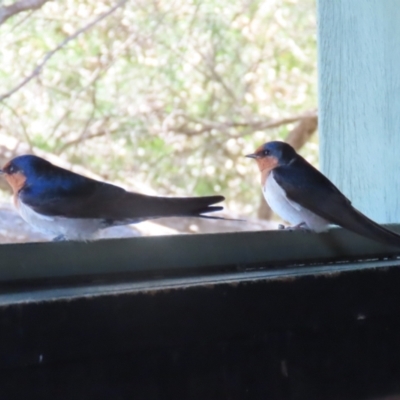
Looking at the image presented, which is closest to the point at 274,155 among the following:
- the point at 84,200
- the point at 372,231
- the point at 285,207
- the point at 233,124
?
the point at 285,207

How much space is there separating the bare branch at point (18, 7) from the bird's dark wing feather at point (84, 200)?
0.50 m

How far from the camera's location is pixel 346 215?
1.15 m

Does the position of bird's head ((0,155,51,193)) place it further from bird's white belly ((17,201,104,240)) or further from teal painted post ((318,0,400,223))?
teal painted post ((318,0,400,223))

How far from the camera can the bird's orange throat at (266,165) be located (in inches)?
56.7

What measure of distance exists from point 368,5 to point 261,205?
46.6 inches

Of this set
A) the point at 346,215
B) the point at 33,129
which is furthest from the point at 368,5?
the point at 33,129

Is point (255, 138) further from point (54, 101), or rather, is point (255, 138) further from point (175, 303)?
point (175, 303)

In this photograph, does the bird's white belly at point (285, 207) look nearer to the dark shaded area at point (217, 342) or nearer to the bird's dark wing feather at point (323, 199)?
the bird's dark wing feather at point (323, 199)

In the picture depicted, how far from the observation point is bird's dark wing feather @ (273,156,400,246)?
1.09m

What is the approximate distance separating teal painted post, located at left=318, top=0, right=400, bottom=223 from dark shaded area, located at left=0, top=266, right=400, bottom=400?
0.37 meters

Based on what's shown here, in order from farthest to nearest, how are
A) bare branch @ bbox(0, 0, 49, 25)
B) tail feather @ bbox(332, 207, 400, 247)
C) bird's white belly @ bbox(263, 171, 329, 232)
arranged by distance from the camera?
bare branch @ bbox(0, 0, 49, 25), bird's white belly @ bbox(263, 171, 329, 232), tail feather @ bbox(332, 207, 400, 247)

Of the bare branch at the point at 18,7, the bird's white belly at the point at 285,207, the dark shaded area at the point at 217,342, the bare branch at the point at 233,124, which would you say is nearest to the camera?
the dark shaded area at the point at 217,342

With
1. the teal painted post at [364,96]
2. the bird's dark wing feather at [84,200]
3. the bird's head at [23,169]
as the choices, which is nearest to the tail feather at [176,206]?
the bird's dark wing feather at [84,200]

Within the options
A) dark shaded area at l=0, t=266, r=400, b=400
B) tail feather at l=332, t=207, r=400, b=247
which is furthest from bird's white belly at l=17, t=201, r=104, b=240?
tail feather at l=332, t=207, r=400, b=247
